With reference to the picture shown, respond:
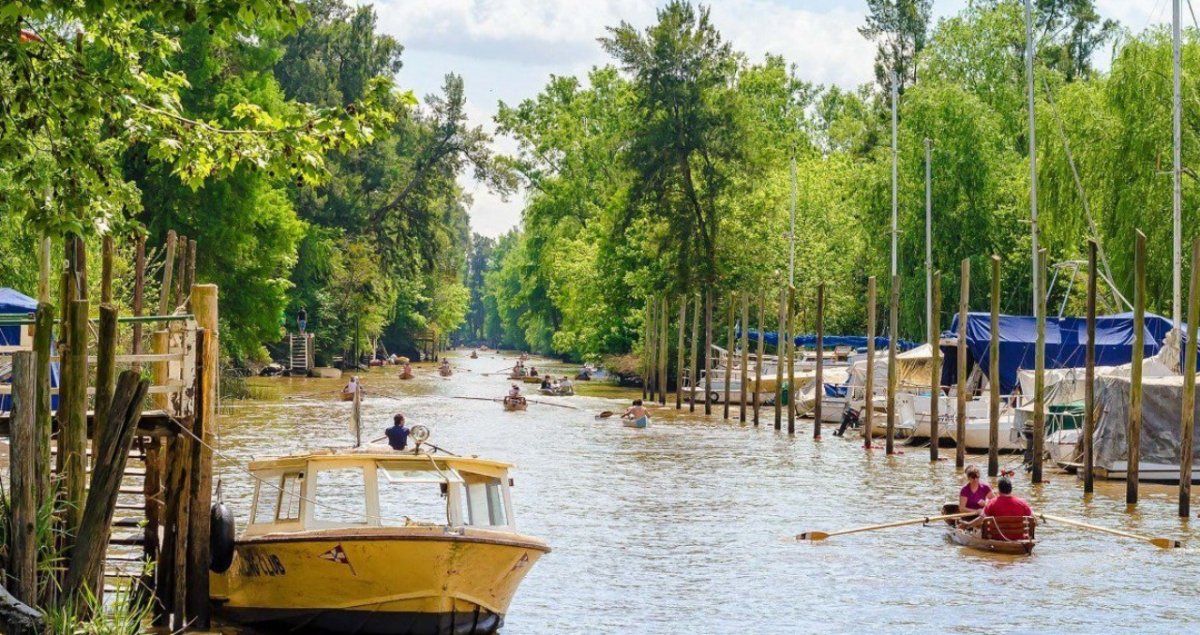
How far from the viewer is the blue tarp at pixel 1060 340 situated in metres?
45.4

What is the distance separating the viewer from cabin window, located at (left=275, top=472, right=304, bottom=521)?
18.3 meters

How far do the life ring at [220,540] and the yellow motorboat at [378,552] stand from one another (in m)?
0.10

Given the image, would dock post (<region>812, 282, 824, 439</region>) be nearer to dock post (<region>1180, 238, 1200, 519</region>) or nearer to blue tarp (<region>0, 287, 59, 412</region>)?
dock post (<region>1180, 238, 1200, 519</region>)

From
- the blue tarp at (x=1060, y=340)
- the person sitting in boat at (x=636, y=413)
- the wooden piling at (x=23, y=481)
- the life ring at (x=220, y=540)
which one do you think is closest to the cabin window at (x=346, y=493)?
the life ring at (x=220, y=540)

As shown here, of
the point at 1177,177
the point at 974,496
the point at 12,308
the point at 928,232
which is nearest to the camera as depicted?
the point at 974,496

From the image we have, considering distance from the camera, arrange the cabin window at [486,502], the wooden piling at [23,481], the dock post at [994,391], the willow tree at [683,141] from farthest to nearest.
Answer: the willow tree at [683,141], the dock post at [994,391], the cabin window at [486,502], the wooden piling at [23,481]

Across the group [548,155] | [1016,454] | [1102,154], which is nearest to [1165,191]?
[1102,154]

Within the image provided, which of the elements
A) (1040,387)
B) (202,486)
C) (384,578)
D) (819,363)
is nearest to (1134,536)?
(1040,387)

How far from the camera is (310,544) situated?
56.2 feet

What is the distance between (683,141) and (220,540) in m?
61.8

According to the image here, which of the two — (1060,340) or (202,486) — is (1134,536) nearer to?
(202,486)

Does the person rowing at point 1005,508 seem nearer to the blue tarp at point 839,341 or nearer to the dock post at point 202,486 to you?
the dock post at point 202,486

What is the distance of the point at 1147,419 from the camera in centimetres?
3534

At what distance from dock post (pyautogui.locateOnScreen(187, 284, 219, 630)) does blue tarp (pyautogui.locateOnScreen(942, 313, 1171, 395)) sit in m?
32.0
